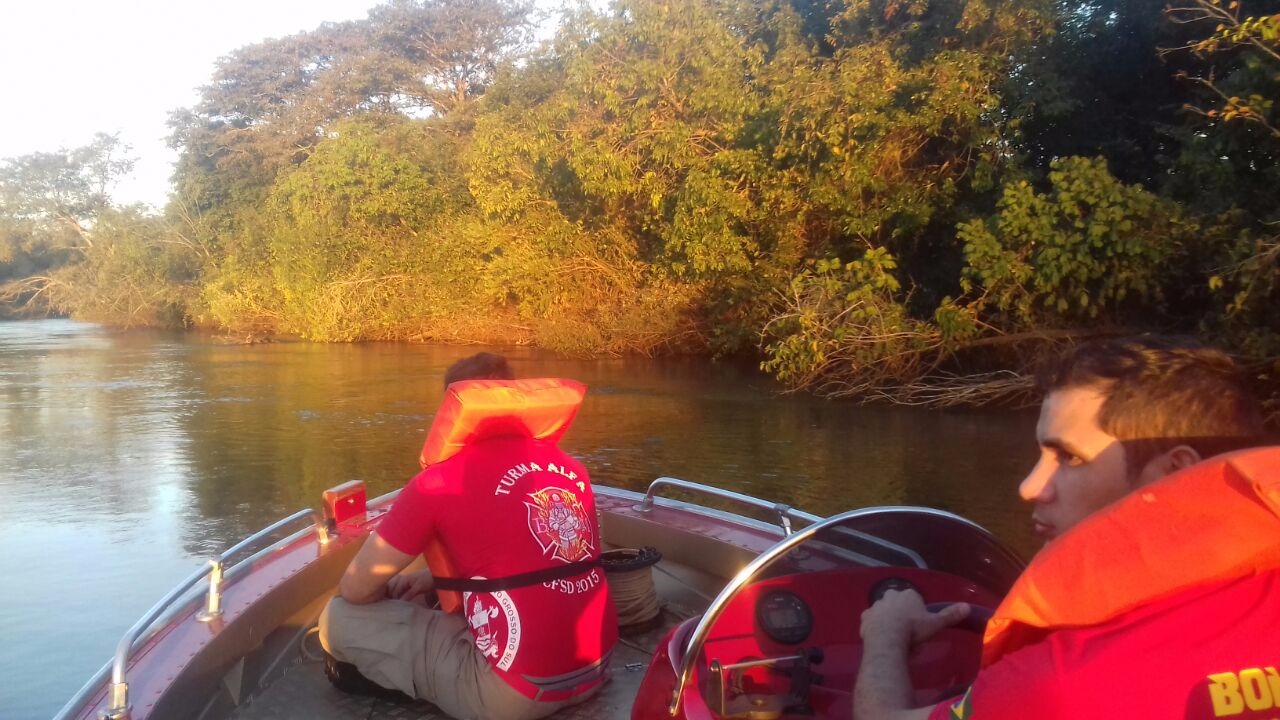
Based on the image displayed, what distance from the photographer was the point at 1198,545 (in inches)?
37.7

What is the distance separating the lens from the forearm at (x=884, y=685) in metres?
1.26

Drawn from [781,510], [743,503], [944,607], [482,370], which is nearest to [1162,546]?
[944,607]

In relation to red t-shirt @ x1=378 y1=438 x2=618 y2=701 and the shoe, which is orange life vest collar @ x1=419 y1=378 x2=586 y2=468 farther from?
the shoe

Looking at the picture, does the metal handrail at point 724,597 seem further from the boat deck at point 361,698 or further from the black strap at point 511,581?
the boat deck at point 361,698

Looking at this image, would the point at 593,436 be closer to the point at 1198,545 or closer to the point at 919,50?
the point at 919,50

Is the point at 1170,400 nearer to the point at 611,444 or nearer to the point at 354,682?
the point at 354,682

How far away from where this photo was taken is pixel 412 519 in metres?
2.35

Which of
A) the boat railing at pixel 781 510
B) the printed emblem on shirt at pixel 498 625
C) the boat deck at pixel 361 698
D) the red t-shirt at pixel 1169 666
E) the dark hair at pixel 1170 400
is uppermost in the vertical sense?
the dark hair at pixel 1170 400

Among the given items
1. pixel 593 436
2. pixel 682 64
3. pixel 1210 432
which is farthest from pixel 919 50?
pixel 1210 432

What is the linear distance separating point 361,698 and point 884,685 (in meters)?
1.94

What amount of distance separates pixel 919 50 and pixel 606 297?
26.8ft

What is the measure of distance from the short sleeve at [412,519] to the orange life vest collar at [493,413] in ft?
0.42

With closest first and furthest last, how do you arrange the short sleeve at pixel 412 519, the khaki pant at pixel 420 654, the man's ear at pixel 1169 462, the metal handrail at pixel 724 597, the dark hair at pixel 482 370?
the man's ear at pixel 1169 462 < the metal handrail at pixel 724 597 < the short sleeve at pixel 412 519 < the khaki pant at pixel 420 654 < the dark hair at pixel 482 370

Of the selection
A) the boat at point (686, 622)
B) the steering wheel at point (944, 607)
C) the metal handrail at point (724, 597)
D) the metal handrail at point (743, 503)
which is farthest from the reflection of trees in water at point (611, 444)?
the metal handrail at point (724, 597)
